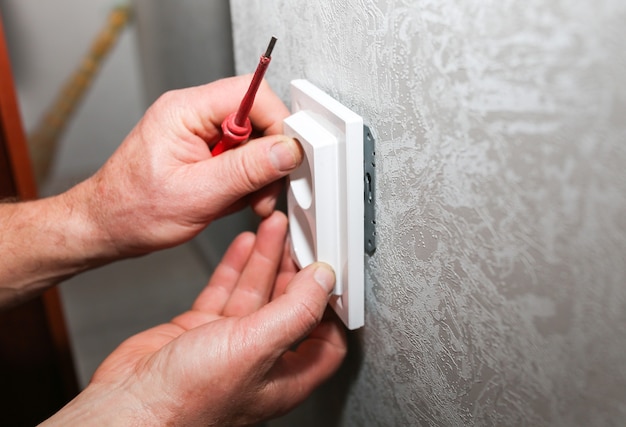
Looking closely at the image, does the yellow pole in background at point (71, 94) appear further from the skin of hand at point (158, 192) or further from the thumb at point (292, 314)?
the thumb at point (292, 314)

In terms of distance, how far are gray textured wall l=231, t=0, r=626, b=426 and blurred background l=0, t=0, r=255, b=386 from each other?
2.34 ft

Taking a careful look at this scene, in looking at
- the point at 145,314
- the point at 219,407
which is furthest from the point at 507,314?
the point at 145,314

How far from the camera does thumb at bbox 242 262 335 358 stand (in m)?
0.44

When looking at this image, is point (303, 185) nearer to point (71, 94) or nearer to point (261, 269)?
point (261, 269)

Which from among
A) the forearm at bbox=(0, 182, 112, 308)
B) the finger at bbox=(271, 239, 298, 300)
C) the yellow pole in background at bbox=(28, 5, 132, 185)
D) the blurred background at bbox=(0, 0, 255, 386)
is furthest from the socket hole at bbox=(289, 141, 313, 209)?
the yellow pole in background at bbox=(28, 5, 132, 185)

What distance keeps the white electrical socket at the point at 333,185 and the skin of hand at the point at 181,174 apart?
0.04 metres

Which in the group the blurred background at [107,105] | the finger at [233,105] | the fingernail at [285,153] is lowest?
the blurred background at [107,105]

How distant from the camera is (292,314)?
0.44 m

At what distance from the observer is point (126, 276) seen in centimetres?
149

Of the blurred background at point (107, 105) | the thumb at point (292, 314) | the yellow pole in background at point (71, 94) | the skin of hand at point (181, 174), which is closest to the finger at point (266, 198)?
the skin of hand at point (181, 174)

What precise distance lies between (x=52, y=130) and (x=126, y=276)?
0.50 m

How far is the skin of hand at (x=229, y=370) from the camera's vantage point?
0.44 metres

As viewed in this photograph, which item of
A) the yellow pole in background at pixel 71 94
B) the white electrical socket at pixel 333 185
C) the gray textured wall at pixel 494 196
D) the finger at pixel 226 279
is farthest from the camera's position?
the yellow pole in background at pixel 71 94

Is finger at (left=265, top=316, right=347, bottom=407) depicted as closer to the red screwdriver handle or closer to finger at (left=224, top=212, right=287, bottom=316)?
finger at (left=224, top=212, right=287, bottom=316)
